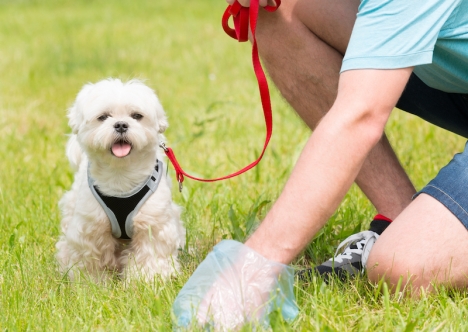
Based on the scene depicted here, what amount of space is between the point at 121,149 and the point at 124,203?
0.21 metres

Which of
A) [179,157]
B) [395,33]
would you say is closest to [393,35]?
[395,33]

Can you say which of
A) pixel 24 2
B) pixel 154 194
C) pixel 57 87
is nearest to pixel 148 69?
pixel 57 87

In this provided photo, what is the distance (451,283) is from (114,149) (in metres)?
1.19

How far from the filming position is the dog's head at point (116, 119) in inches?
98.7

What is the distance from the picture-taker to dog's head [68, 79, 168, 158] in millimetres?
2508

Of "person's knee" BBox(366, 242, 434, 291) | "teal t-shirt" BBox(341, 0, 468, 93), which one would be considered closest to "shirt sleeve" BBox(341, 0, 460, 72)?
"teal t-shirt" BBox(341, 0, 468, 93)

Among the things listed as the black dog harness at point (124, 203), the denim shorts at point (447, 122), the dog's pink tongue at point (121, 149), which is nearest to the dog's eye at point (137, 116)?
the dog's pink tongue at point (121, 149)

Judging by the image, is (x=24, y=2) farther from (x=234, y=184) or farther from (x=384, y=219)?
(x=384, y=219)

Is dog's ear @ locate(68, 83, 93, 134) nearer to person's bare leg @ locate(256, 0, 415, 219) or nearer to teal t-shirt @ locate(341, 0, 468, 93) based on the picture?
person's bare leg @ locate(256, 0, 415, 219)

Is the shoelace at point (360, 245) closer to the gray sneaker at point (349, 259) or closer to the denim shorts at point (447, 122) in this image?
the gray sneaker at point (349, 259)

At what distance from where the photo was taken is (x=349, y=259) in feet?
8.27

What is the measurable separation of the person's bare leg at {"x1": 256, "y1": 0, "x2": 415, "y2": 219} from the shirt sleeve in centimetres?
75

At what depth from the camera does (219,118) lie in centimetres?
479

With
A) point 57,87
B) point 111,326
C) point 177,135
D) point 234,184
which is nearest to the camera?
point 111,326
